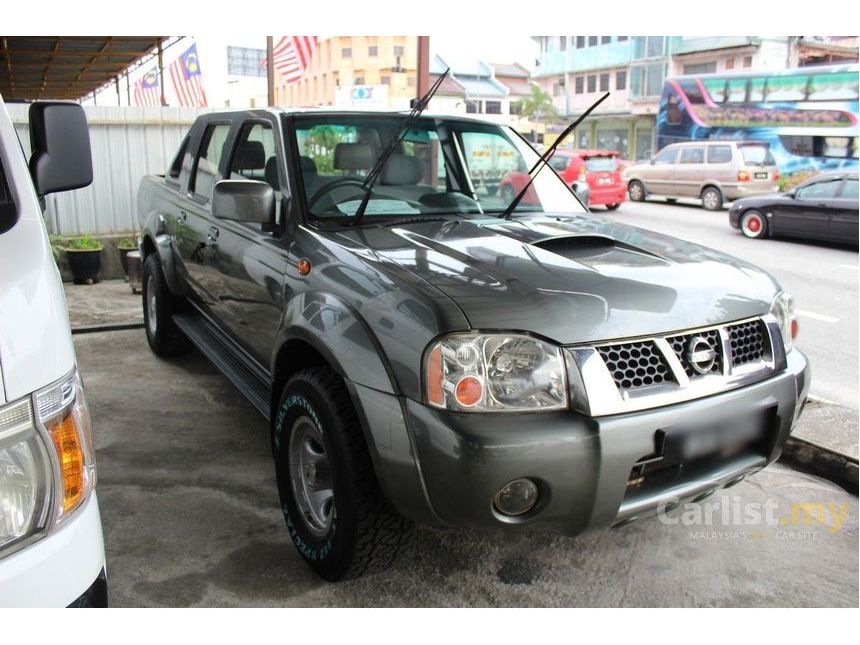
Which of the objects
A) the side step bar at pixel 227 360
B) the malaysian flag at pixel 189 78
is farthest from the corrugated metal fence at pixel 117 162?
the malaysian flag at pixel 189 78

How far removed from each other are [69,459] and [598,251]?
77.9 inches

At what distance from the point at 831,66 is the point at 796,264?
49.4 feet

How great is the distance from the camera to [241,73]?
5369 centimetres

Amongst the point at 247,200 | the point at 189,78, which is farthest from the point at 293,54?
the point at 247,200

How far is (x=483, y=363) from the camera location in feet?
7.32

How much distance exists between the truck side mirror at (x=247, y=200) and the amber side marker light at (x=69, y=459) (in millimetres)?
1603

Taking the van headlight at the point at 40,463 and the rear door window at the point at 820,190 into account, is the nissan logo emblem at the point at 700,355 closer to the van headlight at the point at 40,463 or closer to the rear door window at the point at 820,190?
the van headlight at the point at 40,463

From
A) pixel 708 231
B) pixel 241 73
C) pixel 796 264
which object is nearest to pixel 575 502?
pixel 796 264

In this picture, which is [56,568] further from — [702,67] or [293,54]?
[702,67]

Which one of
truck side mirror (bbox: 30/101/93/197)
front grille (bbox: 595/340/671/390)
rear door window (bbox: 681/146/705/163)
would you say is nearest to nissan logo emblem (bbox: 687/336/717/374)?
front grille (bbox: 595/340/671/390)

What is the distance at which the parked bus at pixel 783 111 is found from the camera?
73.7 feet

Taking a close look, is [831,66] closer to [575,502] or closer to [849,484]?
[849,484]

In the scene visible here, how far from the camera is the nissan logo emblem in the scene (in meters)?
2.42

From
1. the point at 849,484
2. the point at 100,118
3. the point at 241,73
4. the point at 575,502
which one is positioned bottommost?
the point at 849,484
